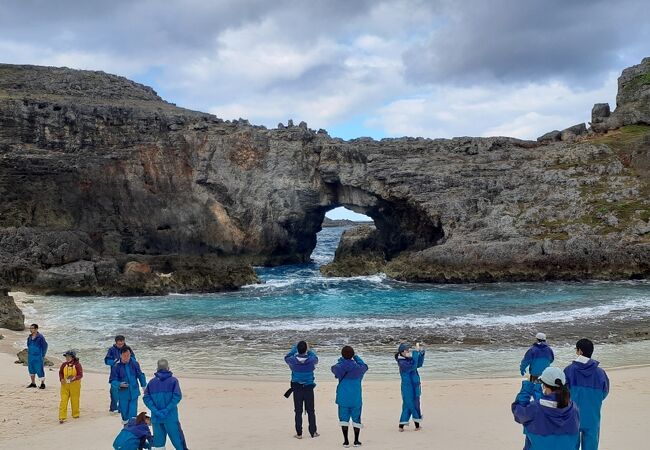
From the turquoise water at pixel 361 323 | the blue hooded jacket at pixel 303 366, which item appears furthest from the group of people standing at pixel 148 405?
the turquoise water at pixel 361 323

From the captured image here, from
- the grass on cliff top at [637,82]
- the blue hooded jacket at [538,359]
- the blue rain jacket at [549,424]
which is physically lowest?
the blue hooded jacket at [538,359]

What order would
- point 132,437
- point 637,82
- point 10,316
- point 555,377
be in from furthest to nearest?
1. point 637,82
2. point 10,316
3. point 132,437
4. point 555,377

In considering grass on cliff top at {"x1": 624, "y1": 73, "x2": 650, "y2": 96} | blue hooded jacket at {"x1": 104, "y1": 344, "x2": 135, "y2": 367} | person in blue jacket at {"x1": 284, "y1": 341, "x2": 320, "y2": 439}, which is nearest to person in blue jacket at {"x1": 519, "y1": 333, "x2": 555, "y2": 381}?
person in blue jacket at {"x1": 284, "y1": 341, "x2": 320, "y2": 439}

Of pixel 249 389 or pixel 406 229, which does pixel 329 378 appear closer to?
pixel 249 389

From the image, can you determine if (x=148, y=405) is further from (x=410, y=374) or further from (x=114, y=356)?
(x=410, y=374)

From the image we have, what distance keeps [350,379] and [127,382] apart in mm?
4030

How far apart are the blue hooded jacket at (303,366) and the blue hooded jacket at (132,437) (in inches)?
109

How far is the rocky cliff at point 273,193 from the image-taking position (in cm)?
3831

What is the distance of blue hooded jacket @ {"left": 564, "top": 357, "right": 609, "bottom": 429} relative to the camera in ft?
24.2

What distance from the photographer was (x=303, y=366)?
31.3 feet

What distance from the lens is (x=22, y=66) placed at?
182ft

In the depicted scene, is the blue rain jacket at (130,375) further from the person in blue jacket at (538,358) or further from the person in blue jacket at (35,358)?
the person in blue jacket at (538,358)

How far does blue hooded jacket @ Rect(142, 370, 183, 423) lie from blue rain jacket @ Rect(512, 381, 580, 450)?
15.3ft

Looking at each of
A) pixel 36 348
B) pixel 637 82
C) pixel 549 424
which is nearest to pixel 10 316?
pixel 36 348
